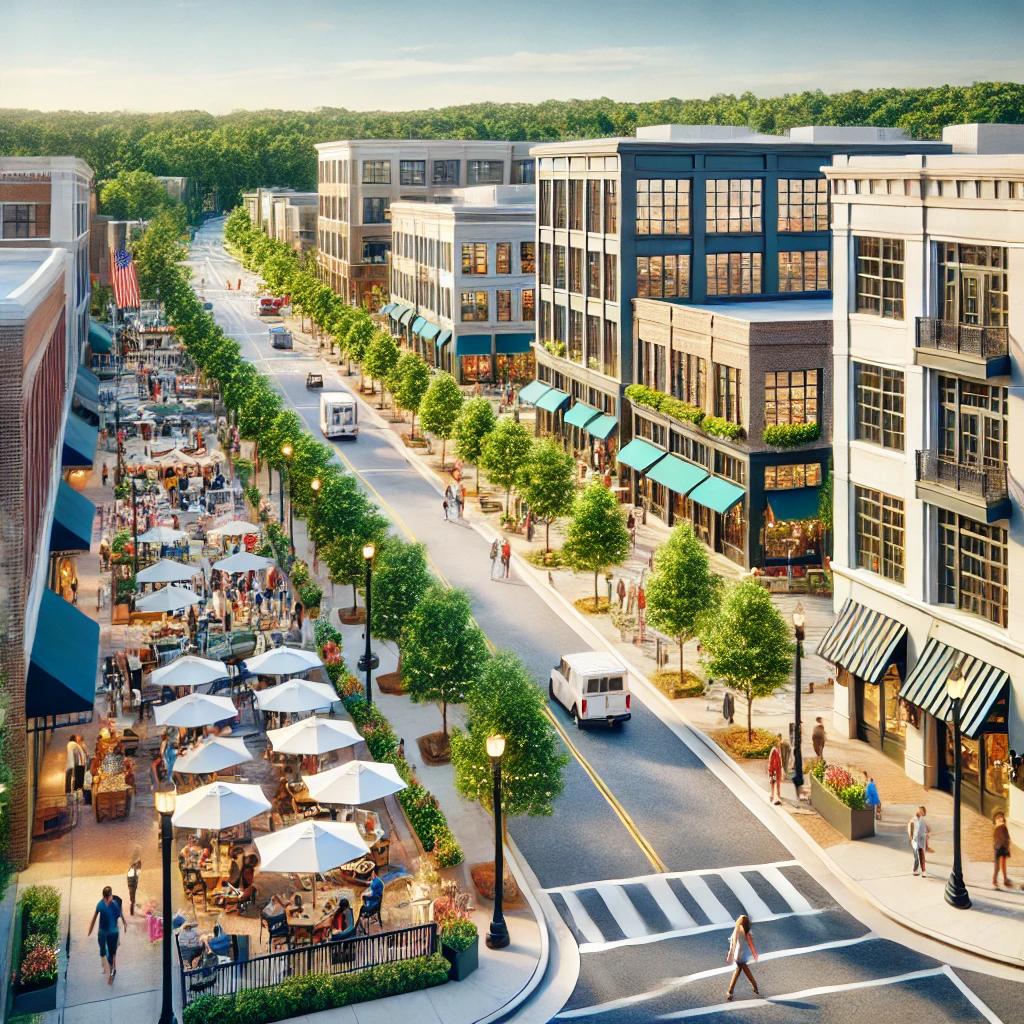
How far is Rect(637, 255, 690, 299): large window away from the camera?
68.8 meters

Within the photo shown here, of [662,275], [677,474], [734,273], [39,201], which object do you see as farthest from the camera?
[39,201]

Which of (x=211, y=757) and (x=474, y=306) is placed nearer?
(x=211, y=757)

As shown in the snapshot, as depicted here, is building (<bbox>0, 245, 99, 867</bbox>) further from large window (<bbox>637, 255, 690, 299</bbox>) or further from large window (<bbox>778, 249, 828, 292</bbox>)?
large window (<bbox>778, 249, 828, 292</bbox>)

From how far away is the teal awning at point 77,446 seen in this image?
195ft

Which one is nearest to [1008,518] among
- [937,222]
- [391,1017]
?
[937,222]

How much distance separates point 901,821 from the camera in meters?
32.4

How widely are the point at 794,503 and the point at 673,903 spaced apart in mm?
27956

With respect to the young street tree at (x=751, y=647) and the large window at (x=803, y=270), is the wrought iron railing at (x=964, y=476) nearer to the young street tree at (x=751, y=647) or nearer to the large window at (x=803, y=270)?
the young street tree at (x=751, y=647)

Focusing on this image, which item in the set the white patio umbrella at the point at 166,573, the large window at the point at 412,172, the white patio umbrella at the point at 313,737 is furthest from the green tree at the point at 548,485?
the large window at the point at 412,172

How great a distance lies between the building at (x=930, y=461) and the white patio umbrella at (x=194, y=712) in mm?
16368

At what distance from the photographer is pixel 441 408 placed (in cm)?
7656

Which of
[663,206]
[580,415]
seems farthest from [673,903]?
[580,415]

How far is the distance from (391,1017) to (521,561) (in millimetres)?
34067

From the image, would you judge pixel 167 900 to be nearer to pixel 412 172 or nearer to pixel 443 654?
pixel 443 654
